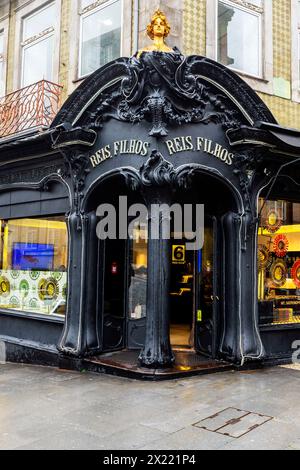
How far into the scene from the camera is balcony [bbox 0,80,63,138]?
10.4 m

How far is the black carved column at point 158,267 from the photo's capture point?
7.91 meters

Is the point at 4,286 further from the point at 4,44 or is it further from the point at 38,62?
the point at 4,44

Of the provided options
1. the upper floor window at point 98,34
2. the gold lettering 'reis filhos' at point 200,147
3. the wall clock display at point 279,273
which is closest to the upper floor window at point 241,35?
the upper floor window at point 98,34

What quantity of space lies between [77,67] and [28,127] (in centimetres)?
170

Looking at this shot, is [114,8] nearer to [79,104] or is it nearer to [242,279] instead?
[79,104]

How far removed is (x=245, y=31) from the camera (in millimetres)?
10305

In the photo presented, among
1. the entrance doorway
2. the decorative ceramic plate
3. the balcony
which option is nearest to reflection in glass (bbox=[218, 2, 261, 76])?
the balcony

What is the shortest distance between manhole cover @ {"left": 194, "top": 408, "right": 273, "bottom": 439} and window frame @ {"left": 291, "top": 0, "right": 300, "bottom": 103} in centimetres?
724

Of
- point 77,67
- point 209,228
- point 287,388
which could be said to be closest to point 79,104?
point 77,67

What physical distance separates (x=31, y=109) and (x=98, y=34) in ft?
7.20

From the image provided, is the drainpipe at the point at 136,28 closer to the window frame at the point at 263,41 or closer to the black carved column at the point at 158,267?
the window frame at the point at 263,41

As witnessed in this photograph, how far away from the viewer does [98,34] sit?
10.4 m

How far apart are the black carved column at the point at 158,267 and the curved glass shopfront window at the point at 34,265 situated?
2252 millimetres

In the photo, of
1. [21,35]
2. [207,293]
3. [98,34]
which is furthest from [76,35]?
[207,293]
